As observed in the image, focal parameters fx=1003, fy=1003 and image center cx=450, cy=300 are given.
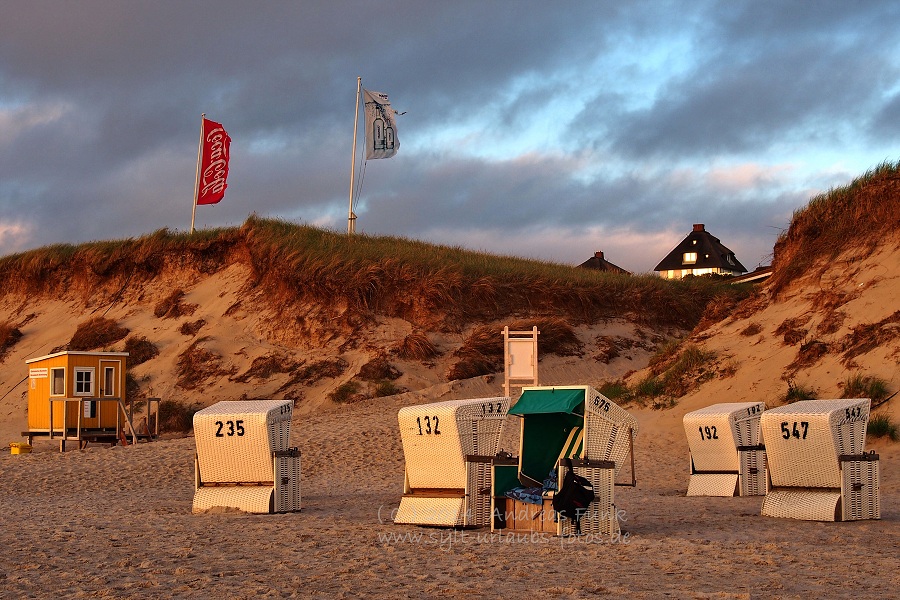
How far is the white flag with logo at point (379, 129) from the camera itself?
35812 mm

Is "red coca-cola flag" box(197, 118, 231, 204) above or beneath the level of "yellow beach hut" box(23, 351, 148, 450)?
above

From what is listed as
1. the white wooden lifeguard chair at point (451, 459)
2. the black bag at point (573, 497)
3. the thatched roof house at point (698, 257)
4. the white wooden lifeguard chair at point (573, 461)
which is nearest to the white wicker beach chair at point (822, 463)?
the white wooden lifeguard chair at point (573, 461)

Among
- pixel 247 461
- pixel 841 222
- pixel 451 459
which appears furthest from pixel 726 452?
pixel 841 222

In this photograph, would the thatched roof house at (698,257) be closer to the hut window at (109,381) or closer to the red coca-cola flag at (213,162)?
the red coca-cola flag at (213,162)

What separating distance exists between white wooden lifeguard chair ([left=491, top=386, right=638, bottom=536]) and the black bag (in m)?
0.07

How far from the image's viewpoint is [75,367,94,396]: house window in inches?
910

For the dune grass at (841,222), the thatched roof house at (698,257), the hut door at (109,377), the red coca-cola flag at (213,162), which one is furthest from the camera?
the thatched roof house at (698,257)

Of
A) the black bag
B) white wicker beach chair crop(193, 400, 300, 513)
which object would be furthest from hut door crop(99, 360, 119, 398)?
the black bag

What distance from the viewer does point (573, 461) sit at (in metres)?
9.72

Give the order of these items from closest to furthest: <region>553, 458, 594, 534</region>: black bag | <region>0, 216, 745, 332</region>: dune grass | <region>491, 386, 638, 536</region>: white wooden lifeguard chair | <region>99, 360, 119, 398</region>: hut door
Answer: <region>553, 458, 594, 534</region>: black bag
<region>491, 386, 638, 536</region>: white wooden lifeguard chair
<region>99, 360, 119, 398</region>: hut door
<region>0, 216, 745, 332</region>: dune grass

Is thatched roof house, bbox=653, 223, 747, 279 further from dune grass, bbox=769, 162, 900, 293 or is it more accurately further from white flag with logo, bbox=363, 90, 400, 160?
dune grass, bbox=769, 162, 900, 293

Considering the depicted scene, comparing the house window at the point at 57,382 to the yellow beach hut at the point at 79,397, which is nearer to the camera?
the yellow beach hut at the point at 79,397

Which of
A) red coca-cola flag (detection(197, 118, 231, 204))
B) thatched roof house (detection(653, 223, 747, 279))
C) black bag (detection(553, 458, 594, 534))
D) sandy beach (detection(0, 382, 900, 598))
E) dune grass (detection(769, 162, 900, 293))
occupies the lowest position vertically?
sandy beach (detection(0, 382, 900, 598))

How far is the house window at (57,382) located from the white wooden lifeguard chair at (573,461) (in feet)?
50.1
